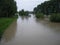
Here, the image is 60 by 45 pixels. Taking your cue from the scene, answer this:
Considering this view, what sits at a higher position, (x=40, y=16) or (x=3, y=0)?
(x=3, y=0)

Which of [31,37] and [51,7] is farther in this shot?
[51,7]

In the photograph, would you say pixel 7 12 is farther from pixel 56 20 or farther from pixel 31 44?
pixel 31 44

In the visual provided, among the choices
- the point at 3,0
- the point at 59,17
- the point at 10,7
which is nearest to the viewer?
the point at 59,17

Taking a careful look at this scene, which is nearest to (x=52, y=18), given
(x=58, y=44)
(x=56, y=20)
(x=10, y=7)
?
(x=56, y=20)

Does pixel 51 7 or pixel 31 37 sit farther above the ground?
pixel 31 37

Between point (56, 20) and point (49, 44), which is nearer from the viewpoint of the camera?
point (49, 44)

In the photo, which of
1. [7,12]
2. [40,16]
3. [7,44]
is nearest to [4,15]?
[7,12]

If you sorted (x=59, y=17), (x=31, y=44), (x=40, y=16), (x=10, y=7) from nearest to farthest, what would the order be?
1. (x=31, y=44)
2. (x=59, y=17)
3. (x=10, y=7)
4. (x=40, y=16)

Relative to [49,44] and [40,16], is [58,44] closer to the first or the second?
[49,44]

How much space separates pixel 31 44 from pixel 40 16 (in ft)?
164

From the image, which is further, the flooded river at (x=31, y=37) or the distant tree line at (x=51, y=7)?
the distant tree line at (x=51, y=7)

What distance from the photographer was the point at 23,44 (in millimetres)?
9602

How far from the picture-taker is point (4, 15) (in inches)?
2271

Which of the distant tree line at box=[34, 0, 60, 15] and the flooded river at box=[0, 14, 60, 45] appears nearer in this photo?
the flooded river at box=[0, 14, 60, 45]
